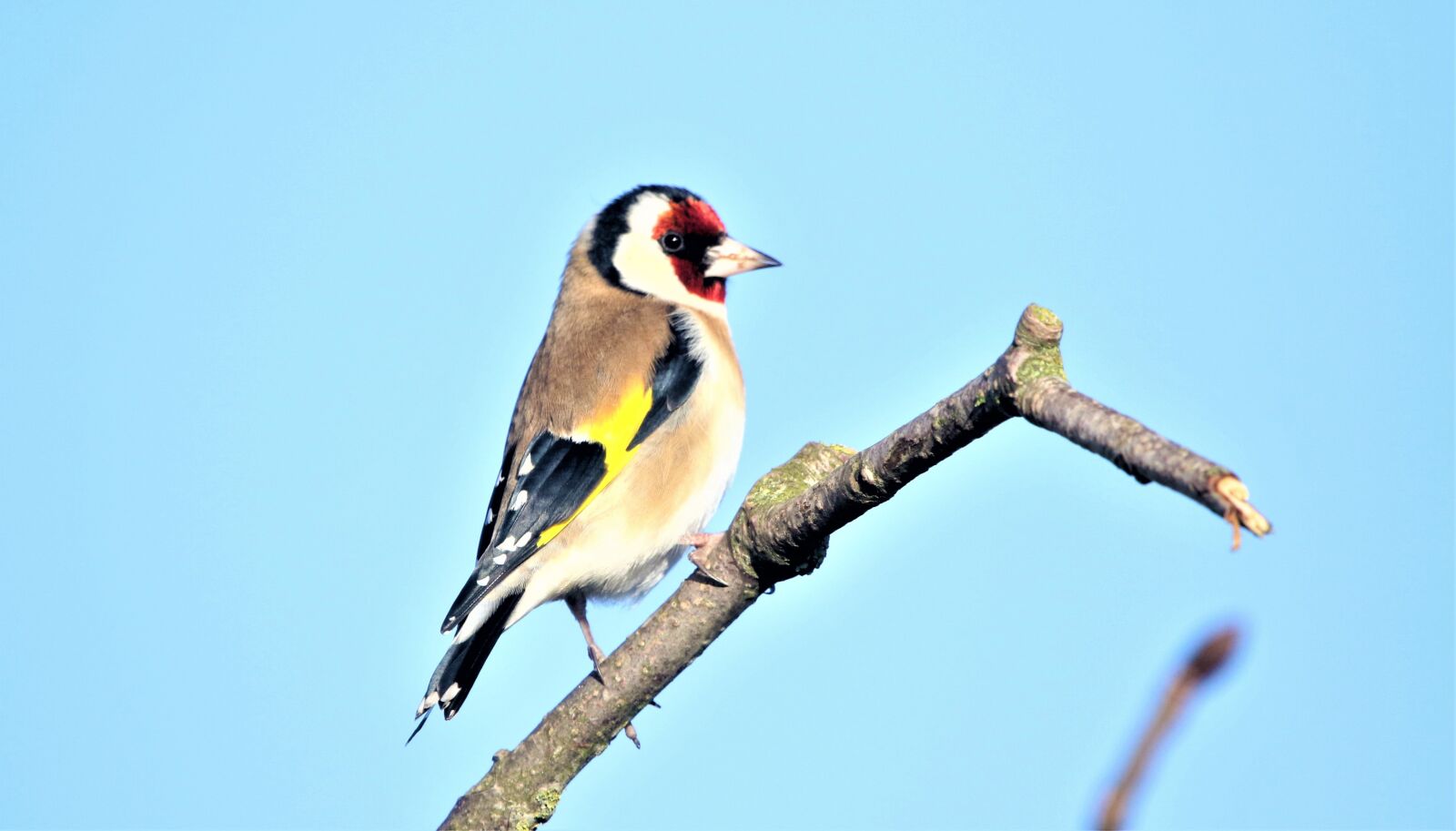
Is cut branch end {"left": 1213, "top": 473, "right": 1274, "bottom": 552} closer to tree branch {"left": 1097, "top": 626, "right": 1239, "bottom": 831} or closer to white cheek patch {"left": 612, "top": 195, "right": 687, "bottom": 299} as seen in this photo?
tree branch {"left": 1097, "top": 626, "right": 1239, "bottom": 831}

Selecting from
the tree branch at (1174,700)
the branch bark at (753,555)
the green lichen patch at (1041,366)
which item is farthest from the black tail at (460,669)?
the tree branch at (1174,700)

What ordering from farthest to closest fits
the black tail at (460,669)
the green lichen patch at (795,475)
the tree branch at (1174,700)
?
the black tail at (460,669), the green lichen patch at (795,475), the tree branch at (1174,700)

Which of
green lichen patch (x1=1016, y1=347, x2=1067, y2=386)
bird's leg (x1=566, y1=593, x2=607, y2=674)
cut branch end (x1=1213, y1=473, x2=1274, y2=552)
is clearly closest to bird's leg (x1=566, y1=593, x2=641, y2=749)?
bird's leg (x1=566, y1=593, x2=607, y2=674)

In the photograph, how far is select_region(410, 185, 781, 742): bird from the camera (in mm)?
5461

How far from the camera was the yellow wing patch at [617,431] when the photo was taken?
18.5 ft

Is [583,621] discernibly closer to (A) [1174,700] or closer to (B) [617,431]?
(B) [617,431]

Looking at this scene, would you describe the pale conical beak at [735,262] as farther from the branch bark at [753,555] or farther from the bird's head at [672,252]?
the branch bark at [753,555]

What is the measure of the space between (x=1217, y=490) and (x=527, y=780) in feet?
9.57

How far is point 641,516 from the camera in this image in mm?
5660

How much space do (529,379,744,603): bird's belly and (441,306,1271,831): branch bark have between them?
53.9 inches

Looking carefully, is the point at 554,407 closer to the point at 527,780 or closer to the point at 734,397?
the point at 734,397

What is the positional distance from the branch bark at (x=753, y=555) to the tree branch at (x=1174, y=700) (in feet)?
5.66

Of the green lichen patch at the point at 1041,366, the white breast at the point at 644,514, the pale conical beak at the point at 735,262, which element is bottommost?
the green lichen patch at the point at 1041,366

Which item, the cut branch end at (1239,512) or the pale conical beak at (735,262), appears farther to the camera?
the pale conical beak at (735,262)
